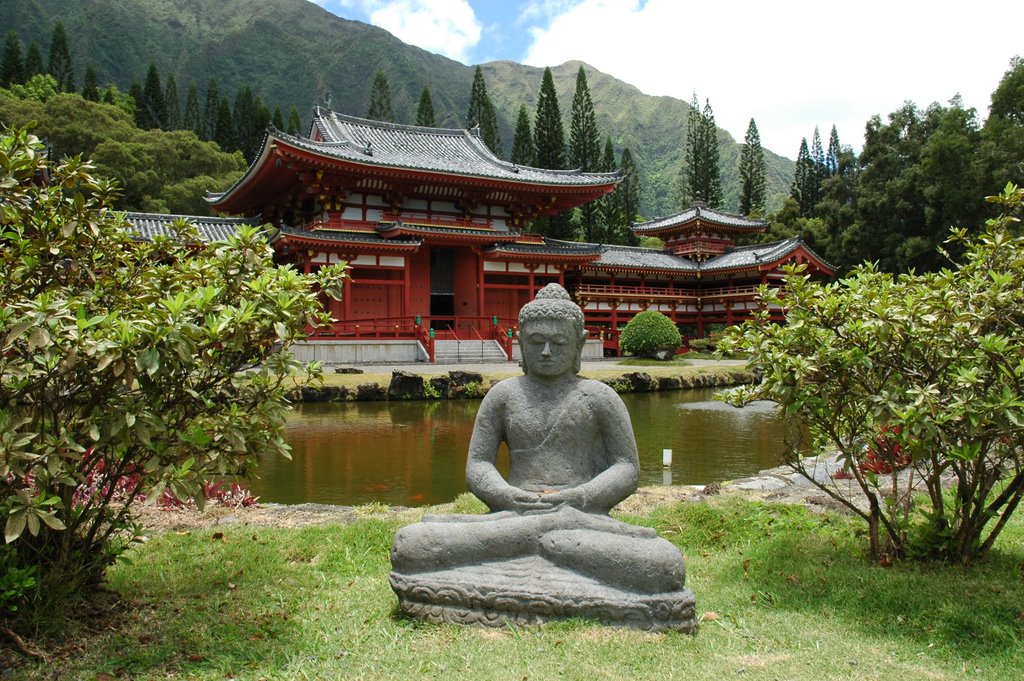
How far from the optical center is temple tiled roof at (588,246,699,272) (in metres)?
31.8

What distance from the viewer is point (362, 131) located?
29.2m

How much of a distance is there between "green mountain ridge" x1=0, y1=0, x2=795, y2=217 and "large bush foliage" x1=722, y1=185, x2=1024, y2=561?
3575 inches

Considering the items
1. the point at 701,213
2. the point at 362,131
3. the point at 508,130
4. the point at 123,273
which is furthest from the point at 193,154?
the point at 508,130

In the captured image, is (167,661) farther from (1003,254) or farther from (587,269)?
(587,269)

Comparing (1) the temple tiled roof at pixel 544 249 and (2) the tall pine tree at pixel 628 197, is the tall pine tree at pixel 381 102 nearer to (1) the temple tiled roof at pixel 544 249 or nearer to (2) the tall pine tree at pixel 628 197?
(2) the tall pine tree at pixel 628 197

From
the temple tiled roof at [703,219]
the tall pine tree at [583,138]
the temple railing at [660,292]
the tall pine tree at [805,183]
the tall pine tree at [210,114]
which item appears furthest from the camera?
the tall pine tree at [210,114]

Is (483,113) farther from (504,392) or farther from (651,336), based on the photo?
(504,392)

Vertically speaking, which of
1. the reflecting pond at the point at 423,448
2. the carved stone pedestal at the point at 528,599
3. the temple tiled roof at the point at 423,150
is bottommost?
the reflecting pond at the point at 423,448

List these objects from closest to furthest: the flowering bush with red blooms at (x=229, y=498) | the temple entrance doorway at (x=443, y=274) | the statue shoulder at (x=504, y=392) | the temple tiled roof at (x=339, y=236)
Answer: the statue shoulder at (x=504, y=392)
the flowering bush with red blooms at (x=229, y=498)
the temple tiled roof at (x=339, y=236)
the temple entrance doorway at (x=443, y=274)

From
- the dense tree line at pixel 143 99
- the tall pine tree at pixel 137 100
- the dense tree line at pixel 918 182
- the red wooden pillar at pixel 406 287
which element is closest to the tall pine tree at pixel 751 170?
the dense tree line at pixel 918 182

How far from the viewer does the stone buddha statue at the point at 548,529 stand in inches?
145

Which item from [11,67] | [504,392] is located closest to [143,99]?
[11,67]

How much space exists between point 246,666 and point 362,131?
2836 centimetres

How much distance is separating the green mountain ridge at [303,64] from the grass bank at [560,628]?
298 ft
